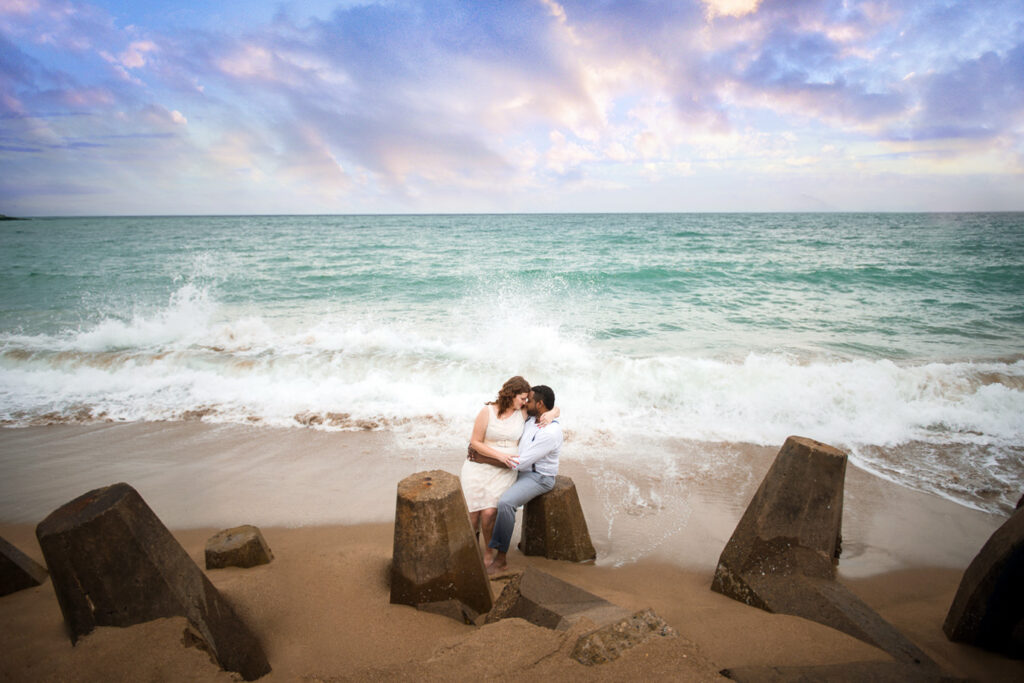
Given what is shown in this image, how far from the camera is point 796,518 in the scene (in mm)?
3346

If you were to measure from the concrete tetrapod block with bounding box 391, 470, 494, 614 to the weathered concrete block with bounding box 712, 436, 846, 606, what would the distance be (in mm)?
1895

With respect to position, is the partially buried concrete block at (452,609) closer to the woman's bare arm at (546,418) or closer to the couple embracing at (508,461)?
the couple embracing at (508,461)

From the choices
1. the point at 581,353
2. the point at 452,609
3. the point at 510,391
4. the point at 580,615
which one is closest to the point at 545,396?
the point at 510,391

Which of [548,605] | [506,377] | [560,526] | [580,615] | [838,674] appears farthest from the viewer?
[506,377]

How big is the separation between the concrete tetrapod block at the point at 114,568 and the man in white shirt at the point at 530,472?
203cm

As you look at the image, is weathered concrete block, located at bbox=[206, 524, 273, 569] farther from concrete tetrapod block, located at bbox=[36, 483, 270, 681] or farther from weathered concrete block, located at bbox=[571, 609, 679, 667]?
weathered concrete block, located at bbox=[571, 609, 679, 667]

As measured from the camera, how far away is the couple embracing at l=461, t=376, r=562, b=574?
4.01 meters

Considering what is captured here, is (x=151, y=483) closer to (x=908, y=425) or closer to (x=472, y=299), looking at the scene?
(x=908, y=425)

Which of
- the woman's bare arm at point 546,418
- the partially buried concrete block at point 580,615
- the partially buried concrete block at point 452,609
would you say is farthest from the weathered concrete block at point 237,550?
the woman's bare arm at point 546,418

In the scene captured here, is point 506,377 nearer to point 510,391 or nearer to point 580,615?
point 510,391

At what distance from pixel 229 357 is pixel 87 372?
246 centimetres

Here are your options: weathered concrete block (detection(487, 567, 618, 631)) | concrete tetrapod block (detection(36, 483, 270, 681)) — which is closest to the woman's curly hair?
weathered concrete block (detection(487, 567, 618, 631))

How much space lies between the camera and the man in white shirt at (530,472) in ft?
13.0

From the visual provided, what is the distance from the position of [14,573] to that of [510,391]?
3536mm
